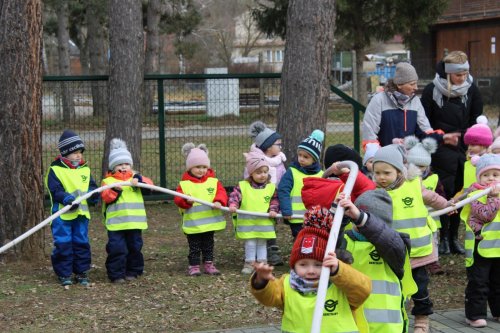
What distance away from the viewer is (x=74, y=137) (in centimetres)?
805

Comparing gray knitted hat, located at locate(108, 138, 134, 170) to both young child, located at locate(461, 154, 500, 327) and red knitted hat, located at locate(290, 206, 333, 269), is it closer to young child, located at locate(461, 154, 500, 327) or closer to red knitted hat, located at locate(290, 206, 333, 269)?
young child, located at locate(461, 154, 500, 327)

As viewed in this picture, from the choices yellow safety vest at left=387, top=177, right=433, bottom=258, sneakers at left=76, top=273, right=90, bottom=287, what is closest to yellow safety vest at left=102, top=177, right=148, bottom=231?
sneakers at left=76, top=273, right=90, bottom=287

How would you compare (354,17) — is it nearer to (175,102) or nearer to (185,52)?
(185,52)

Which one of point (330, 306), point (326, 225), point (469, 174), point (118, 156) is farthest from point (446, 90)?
point (330, 306)

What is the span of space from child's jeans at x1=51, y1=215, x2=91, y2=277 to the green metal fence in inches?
168

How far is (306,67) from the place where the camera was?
35.1 feet

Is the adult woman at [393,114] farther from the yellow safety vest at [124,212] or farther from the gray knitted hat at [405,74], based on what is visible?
the yellow safety vest at [124,212]

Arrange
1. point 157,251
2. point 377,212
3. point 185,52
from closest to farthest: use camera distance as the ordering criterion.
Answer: point 377,212, point 157,251, point 185,52

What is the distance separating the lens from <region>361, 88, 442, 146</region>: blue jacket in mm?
8141

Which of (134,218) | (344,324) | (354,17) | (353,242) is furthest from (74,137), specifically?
(354,17)

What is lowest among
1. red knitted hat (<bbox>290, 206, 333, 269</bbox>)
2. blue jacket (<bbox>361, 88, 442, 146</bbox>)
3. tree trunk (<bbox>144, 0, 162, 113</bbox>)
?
red knitted hat (<bbox>290, 206, 333, 269</bbox>)

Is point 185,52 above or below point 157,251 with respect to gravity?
above

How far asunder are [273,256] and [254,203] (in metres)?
0.84

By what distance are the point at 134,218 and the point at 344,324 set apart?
4223 mm
